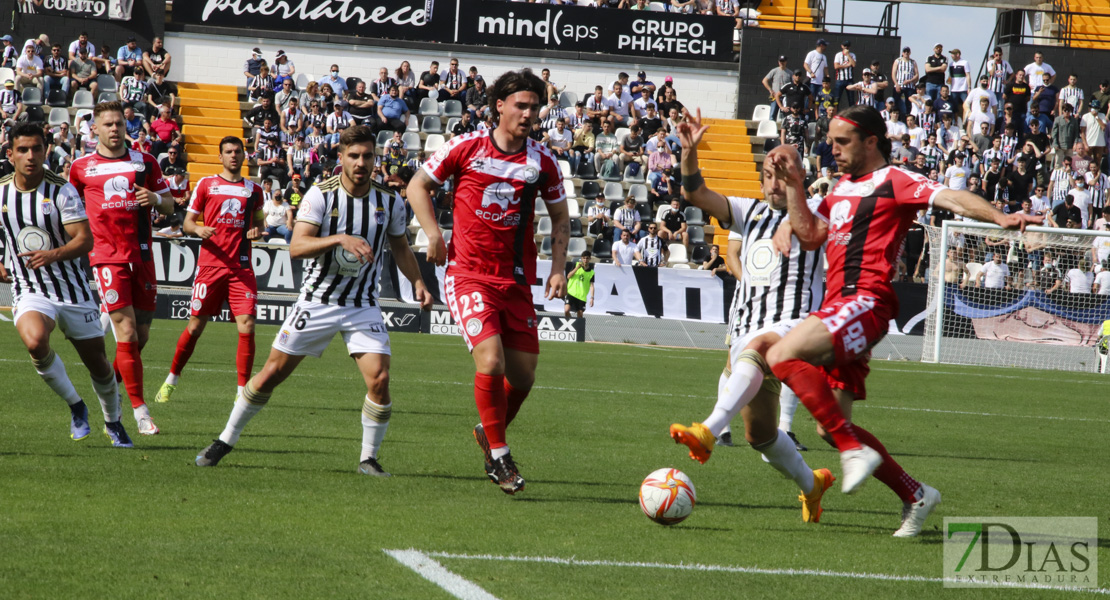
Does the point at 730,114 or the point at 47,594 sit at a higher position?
the point at 730,114

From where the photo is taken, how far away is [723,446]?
948 cm

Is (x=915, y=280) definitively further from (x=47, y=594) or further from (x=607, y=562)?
(x=47, y=594)

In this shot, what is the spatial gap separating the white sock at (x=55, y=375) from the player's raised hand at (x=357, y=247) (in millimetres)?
2471

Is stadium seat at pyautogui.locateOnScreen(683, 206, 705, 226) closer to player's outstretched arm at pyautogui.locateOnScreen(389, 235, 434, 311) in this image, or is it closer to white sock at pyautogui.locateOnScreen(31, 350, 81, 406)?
player's outstretched arm at pyautogui.locateOnScreen(389, 235, 434, 311)

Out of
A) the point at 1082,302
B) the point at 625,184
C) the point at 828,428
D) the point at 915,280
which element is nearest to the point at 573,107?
the point at 625,184

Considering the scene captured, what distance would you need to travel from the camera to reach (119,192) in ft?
30.2

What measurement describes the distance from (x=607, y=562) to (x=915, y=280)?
18360 mm

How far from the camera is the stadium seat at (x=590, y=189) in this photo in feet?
87.5

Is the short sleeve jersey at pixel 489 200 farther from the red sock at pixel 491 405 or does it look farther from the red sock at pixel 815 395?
the red sock at pixel 815 395

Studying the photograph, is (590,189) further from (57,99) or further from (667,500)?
(667,500)

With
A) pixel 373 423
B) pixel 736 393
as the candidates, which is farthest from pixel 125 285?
pixel 736 393

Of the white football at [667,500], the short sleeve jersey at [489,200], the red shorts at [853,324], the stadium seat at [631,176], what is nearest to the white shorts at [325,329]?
the short sleeve jersey at [489,200]

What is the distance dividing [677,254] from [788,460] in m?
18.9

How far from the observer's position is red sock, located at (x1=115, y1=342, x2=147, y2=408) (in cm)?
853
